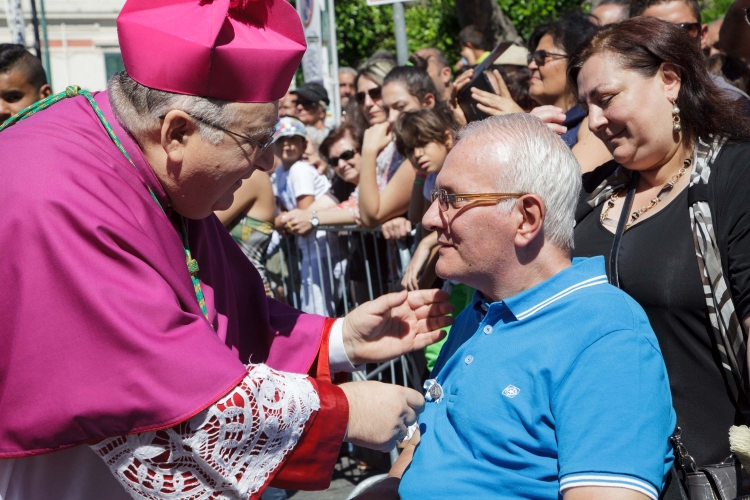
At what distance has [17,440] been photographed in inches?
77.1

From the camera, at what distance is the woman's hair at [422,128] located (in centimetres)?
465

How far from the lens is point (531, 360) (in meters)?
2.23

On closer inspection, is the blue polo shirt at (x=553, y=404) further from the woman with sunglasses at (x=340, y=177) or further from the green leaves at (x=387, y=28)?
the green leaves at (x=387, y=28)

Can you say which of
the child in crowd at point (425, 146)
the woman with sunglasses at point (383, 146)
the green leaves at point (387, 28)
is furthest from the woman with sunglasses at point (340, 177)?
the green leaves at point (387, 28)

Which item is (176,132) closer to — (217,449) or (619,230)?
(217,449)

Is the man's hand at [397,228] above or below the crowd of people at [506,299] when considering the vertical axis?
below

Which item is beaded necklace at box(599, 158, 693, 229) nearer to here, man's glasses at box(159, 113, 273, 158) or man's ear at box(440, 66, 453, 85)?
man's glasses at box(159, 113, 273, 158)

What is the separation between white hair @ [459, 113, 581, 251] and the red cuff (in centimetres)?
74

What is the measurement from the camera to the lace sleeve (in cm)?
198

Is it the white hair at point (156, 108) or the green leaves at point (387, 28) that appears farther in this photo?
the green leaves at point (387, 28)

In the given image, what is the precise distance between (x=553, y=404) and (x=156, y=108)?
4.29 ft

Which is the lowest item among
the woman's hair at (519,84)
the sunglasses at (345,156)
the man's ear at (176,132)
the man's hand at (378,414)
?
the sunglasses at (345,156)

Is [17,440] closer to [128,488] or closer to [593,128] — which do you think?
[128,488]

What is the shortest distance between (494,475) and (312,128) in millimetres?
5895
